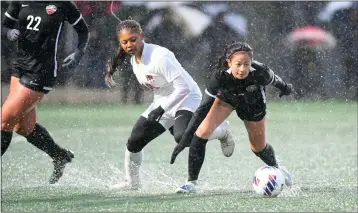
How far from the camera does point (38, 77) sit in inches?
291

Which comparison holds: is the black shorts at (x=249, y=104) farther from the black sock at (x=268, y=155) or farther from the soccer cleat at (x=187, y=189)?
the soccer cleat at (x=187, y=189)

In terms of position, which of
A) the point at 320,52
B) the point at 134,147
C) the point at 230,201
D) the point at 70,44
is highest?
the point at 230,201

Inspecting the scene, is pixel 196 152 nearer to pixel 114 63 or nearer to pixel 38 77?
pixel 114 63

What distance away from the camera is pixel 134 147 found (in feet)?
24.9

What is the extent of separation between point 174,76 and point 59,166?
1.30m

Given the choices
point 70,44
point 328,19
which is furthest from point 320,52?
point 70,44

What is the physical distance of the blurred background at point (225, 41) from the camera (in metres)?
15.8

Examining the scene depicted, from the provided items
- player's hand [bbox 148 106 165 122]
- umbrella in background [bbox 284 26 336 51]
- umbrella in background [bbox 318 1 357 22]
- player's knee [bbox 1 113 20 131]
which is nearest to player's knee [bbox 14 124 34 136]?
player's knee [bbox 1 113 20 131]

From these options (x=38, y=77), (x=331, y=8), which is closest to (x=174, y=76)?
(x=38, y=77)

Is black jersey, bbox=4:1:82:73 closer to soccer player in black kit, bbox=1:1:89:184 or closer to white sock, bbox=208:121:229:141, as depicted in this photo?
soccer player in black kit, bbox=1:1:89:184

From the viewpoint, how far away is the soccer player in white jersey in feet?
23.9

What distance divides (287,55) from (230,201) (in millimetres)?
11050

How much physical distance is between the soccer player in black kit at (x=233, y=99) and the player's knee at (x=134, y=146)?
0.52 meters

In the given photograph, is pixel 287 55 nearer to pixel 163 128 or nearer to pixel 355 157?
pixel 355 157
